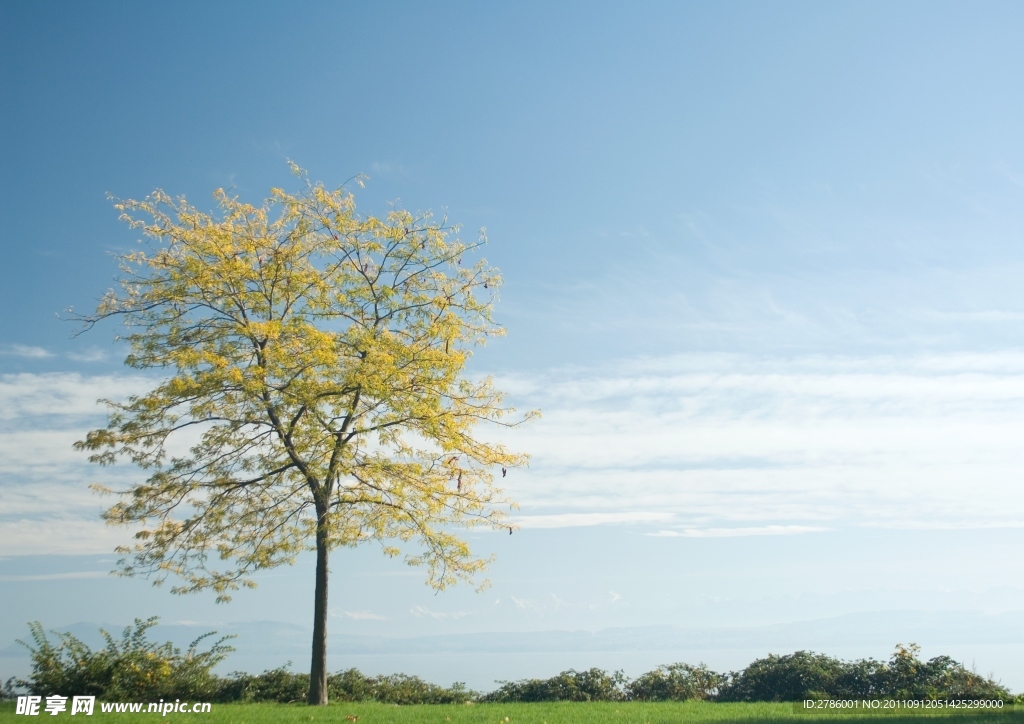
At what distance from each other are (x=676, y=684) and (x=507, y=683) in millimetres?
3876

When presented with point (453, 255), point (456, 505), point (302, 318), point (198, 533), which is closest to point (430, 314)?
point (453, 255)

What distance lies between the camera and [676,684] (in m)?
17.7

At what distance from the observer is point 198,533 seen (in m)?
17.4

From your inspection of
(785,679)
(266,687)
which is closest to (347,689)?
(266,687)

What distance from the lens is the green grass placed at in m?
13.1

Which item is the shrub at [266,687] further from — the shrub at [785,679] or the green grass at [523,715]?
the shrub at [785,679]

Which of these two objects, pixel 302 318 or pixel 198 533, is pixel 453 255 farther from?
pixel 198 533

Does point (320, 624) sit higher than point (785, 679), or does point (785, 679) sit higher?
point (320, 624)

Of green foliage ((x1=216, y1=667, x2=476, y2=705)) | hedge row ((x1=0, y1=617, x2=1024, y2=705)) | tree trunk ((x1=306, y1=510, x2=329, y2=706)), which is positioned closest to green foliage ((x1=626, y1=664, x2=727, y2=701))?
hedge row ((x1=0, y1=617, x2=1024, y2=705))

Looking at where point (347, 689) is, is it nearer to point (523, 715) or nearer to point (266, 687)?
point (266, 687)

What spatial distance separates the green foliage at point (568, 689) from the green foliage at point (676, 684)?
0.40 meters

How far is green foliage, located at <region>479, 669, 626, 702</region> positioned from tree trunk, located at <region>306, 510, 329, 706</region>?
3.73 metres

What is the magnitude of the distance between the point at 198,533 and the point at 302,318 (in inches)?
208

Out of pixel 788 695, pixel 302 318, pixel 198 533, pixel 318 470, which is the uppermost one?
pixel 302 318
